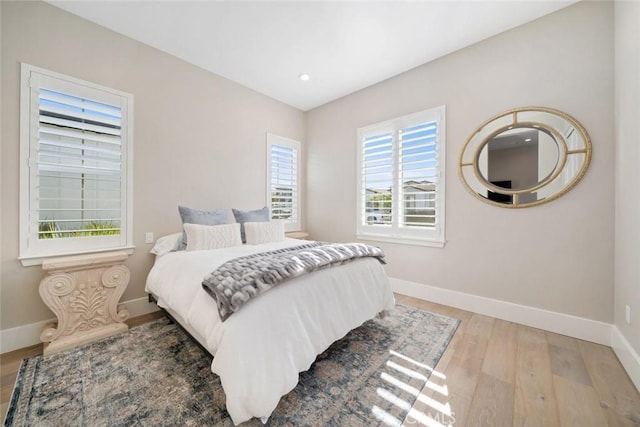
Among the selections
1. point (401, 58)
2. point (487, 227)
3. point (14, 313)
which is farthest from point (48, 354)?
point (401, 58)

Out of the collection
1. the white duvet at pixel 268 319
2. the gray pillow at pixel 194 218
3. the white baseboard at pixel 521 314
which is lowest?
the white baseboard at pixel 521 314

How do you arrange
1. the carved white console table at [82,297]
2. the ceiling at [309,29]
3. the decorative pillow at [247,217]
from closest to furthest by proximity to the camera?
the carved white console table at [82,297] → the ceiling at [309,29] → the decorative pillow at [247,217]

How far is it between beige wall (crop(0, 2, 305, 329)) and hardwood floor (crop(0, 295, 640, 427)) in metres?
0.91

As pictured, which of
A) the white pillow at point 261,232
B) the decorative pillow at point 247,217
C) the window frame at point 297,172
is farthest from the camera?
the window frame at point 297,172

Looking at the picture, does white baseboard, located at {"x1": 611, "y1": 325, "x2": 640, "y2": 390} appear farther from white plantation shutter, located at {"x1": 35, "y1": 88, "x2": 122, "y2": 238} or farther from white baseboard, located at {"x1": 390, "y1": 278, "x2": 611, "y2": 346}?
white plantation shutter, located at {"x1": 35, "y1": 88, "x2": 122, "y2": 238}

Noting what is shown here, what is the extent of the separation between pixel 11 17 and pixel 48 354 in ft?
8.86

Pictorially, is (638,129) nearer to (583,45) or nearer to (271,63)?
(583,45)

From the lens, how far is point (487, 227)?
8.41 ft

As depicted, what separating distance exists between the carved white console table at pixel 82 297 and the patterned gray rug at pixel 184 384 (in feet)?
0.43

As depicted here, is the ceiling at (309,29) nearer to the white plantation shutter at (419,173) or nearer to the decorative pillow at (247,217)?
the white plantation shutter at (419,173)

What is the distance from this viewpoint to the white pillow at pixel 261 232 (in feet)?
9.40

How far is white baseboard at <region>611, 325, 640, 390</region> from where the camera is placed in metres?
1.54

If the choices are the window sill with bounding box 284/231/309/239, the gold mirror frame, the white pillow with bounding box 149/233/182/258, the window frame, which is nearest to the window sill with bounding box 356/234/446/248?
the gold mirror frame

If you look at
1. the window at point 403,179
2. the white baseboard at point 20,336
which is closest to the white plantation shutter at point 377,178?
the window at point 403,179
